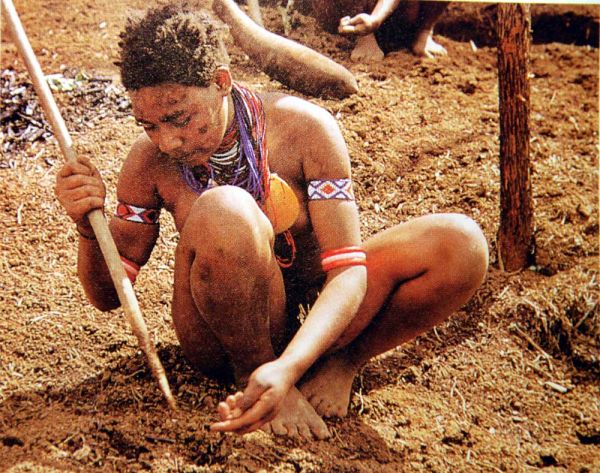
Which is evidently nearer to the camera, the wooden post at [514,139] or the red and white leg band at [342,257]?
the red and white leg band at [342,257]

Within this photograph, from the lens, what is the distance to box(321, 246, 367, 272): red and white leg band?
161 centimetres

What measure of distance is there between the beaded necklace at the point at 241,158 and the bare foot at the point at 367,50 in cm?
74

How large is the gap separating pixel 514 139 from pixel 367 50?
56 cm

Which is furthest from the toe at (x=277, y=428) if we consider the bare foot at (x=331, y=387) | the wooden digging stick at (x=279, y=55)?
the wooden digging stick at (x=279, y=55)

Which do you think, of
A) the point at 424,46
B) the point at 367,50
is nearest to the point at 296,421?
the point at 367,50

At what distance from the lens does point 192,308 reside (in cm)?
163

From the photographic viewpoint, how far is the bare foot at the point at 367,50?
7.42ft

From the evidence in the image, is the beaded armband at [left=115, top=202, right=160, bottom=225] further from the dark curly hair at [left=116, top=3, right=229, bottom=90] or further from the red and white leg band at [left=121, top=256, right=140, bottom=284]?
the dark curly hair at [left=116, top=3, right=229, bottom=90]

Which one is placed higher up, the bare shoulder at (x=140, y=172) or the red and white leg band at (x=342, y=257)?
the bare shoulder at (x=140, y=172)

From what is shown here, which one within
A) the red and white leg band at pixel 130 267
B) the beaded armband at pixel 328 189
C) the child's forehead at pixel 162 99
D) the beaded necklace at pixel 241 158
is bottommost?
the red and white leg band at pixel 130 267

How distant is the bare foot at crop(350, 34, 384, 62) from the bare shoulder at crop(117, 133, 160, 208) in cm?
86

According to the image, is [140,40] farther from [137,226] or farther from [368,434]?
[368,434]

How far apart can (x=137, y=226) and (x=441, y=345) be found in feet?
3.06

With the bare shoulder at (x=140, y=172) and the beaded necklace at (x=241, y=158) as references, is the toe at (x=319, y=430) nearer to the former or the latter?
the beaded necklace at (x=241, y=158)
